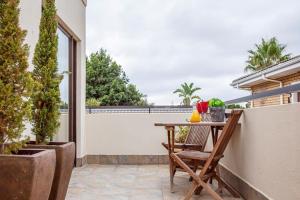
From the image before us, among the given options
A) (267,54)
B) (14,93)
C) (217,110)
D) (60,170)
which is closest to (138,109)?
(217,110)

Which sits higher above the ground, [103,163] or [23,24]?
[23,24]

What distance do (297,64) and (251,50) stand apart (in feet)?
55.1

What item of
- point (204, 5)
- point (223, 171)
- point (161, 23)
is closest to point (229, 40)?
point (161, 23)

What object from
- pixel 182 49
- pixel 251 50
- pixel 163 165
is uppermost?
pixel 251 50

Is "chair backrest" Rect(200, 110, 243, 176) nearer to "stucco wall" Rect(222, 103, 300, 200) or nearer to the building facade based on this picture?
"stucco wall" Rect(222, 103, 300, 200)

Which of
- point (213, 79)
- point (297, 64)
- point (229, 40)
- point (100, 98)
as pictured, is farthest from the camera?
point (100, 98)

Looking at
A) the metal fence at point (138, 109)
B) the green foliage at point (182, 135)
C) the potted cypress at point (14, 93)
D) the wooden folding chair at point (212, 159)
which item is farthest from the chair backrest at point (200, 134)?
the potted cypress at point (14, 93)

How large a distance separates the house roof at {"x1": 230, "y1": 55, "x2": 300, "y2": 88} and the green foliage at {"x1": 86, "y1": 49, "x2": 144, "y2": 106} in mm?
9674

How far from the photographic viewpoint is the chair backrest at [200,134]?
464 cm

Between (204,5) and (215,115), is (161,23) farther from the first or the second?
(215,115)

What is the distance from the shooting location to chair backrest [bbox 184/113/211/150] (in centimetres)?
464

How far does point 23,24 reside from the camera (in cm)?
343

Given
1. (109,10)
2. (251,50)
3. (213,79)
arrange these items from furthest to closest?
(251,50)
(213,79)
(109,10)

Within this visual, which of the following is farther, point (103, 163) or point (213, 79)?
point (213, 79)
